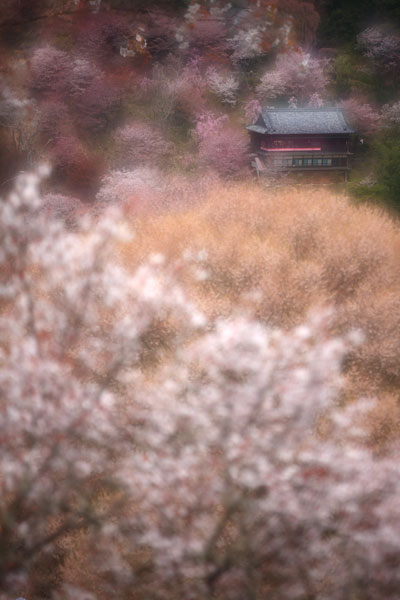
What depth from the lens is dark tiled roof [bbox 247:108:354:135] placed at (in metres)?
20.9

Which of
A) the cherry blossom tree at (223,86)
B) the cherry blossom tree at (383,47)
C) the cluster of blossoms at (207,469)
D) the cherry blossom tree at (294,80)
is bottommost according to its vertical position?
the cluster of blossoms at (207,469)

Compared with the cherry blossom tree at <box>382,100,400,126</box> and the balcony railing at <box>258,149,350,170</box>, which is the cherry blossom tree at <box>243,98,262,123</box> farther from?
the cherry blossom tree at <box>382,100,400,126</box>

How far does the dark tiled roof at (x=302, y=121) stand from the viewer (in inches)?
823

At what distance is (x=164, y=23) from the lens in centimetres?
2723

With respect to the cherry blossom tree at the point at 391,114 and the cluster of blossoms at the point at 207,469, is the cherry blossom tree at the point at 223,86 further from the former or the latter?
the cluster of blossoms at the point at 207,469

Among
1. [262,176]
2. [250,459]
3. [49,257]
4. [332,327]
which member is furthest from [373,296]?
[262,176]

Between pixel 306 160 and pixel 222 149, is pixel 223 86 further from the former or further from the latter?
pixel 306 160

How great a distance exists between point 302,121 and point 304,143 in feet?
3.46

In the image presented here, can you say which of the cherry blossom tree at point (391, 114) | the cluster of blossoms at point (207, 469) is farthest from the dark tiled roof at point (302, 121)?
the cluster of blossoms at point (207, 469)

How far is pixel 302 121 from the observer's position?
2125 centimetres

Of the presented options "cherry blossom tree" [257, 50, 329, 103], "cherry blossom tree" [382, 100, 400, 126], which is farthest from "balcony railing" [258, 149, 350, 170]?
"cherry blossom tree" [257, 50, 329, 103]

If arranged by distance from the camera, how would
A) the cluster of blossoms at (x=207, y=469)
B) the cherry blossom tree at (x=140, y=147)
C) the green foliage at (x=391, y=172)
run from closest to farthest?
the cluster of blossoms at (x=207, y=469) → the green foliage at (x=391, y=172) → the cherry blossom tree at (x=140, y=147)

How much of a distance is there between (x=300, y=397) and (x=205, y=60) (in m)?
27.0

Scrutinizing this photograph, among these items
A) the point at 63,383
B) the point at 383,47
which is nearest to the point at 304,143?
the point at 383,47
